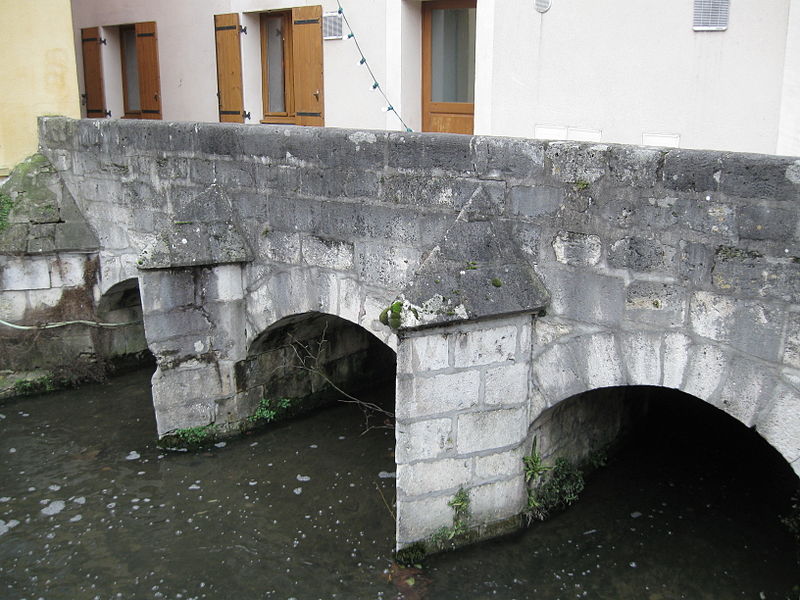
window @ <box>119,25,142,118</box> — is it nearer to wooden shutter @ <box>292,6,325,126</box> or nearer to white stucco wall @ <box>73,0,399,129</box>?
white stucco wall @ <box>73,0,399,129</box>

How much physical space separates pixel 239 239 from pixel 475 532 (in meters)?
3.05

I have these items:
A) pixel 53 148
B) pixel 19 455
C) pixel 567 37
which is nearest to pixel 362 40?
pixel 567 37

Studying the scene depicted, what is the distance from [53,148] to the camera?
29.3ft

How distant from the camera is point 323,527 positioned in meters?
5.79

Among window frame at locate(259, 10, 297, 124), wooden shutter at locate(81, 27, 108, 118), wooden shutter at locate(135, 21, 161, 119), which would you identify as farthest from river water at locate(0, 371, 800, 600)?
wooden shutter at locate(81, 27, 108, 118)

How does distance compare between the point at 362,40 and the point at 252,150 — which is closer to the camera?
→ the point at 252,150

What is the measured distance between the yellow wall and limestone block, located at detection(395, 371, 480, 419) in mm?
6069

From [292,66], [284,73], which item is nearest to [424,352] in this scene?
[292,66]

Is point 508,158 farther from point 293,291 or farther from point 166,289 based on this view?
point 166,289

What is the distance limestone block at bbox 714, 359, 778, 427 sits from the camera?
421 centimetres

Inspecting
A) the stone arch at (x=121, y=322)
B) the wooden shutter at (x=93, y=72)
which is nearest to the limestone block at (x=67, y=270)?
the stone arch at (x=121, y=322)

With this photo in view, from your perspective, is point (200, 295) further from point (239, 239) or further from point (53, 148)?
point (53, 148)

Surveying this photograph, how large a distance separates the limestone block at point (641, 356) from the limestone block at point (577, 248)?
48 cm

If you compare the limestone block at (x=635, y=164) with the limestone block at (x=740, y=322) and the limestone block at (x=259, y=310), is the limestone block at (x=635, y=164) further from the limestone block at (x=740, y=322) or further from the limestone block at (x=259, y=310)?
the limestone block at (x=259, y=310)
